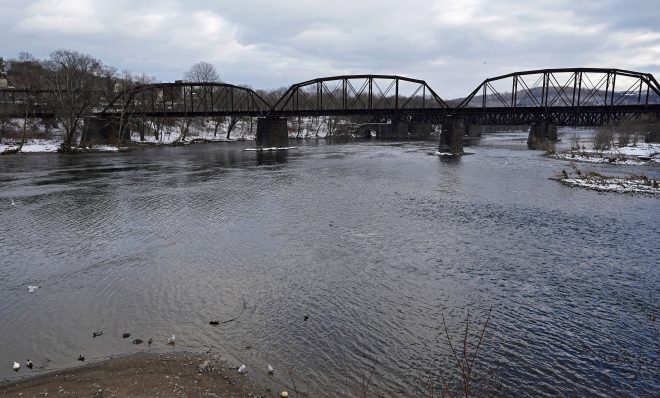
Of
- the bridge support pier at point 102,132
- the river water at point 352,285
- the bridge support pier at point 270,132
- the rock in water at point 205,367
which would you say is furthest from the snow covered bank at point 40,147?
the rock in water at point 205,367

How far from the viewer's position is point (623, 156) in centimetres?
5831

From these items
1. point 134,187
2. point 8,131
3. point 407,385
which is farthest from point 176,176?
point 8,131

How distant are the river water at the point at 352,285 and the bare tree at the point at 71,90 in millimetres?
45985

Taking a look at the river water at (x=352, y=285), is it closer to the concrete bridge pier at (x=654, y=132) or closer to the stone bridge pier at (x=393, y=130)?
the concrete bridge pier at (x=654, y=132)

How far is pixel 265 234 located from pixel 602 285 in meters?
14.3

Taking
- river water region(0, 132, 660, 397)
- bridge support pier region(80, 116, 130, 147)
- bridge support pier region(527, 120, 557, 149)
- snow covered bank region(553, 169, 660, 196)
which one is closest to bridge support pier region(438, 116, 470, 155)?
bridge support pier region(527, 120, 557, 149)

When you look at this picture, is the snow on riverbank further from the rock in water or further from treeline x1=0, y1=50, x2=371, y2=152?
treeline x1=0, y1=50, x2=371, y2=152

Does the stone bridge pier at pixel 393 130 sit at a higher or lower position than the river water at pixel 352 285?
higher

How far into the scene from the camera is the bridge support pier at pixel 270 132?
87312 millimetres

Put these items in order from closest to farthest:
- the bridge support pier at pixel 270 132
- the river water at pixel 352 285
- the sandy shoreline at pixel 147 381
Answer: the sandy shoreline at pixel 147 381 → the river water at pixel 352 285 → the bridge support pier at pixel 270 132

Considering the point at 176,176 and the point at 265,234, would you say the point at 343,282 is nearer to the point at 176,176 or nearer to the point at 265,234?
the point at 265,234

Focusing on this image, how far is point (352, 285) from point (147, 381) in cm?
754

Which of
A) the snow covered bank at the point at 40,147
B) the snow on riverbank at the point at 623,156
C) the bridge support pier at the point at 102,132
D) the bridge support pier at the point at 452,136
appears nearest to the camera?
the snow on riverbank at the point at 623,156

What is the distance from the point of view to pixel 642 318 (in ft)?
41.3
